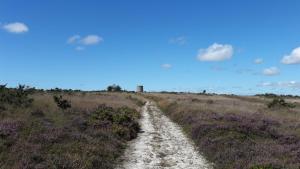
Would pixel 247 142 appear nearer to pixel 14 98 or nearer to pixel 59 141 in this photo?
pixel 59 141

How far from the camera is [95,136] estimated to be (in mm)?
20547

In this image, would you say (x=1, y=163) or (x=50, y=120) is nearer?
(x=1, y=163)

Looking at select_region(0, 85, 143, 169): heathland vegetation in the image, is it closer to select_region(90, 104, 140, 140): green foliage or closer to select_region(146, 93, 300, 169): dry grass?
select_region(90, 104, 140, 140): green foliage

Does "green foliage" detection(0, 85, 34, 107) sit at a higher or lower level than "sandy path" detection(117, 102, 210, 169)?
higher

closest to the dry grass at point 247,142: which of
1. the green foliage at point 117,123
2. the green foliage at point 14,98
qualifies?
the green foliage at point 117,123

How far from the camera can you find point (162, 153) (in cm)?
1886

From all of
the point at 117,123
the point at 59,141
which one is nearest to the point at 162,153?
the point at 59,141

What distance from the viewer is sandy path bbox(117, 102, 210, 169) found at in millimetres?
16203

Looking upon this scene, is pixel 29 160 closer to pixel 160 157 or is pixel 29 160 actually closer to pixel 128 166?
pixel 128 166

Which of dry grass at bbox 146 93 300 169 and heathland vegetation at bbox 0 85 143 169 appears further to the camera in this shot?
dry grass at bbox 146 93 300 169

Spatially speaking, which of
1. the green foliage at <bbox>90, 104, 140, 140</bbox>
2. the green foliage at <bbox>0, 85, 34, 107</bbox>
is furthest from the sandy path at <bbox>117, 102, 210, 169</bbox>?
the green foliage at <bbox>0, 85, 34, 107</bbox>

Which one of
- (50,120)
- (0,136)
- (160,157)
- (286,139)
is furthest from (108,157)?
(286,139)

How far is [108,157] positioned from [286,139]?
976 cm

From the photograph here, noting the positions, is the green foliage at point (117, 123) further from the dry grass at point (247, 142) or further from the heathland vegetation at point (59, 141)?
the dry grass at point (247, 142)
